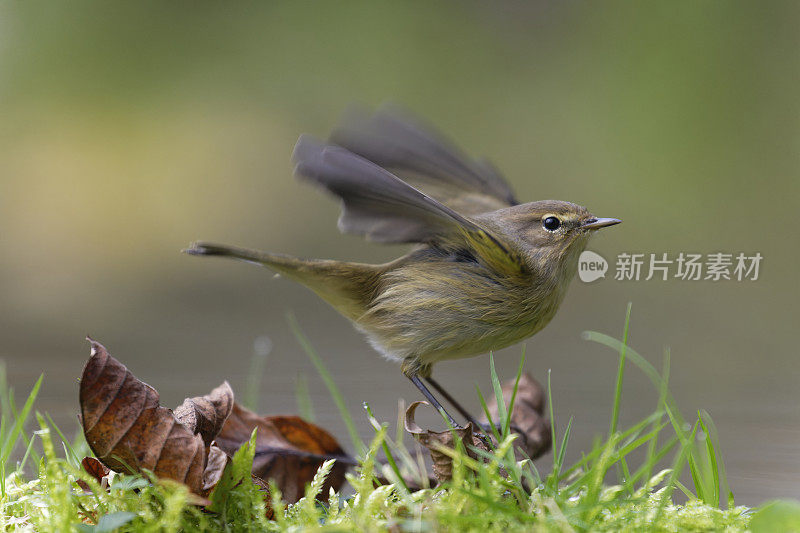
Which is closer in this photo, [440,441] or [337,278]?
[440,441]

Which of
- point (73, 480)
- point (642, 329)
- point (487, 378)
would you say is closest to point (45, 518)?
point (73, 480)

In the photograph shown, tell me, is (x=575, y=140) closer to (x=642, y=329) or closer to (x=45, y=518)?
(x=642, y=329)

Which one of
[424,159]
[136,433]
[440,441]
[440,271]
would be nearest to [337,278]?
[440,271]

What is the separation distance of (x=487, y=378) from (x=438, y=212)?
217 centimetres

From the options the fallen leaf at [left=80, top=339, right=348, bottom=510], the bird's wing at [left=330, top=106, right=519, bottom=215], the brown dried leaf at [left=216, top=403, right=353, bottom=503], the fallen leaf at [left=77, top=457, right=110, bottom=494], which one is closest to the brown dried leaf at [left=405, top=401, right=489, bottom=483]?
the fallen leaf at [left=80, top=339, right=348, bottom=510]

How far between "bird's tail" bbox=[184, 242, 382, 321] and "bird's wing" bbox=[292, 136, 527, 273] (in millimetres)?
283

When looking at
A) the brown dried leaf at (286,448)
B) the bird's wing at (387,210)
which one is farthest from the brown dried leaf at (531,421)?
the brown dried leaf at (286,448)

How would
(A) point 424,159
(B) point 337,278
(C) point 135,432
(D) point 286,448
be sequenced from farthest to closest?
(A) point 424,159 < (B) point 337,278 < (D) point 286,448 < (C) point 135,432

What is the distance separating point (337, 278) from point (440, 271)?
0.38m

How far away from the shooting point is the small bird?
271 centimetres

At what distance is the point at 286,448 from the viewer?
2.41 m

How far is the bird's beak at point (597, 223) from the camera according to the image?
283 centimetres

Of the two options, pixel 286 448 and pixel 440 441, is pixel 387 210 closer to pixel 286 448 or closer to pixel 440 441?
pixel 286 448

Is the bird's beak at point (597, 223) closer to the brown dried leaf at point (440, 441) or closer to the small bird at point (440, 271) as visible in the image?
the small bird at point (440, 271)
